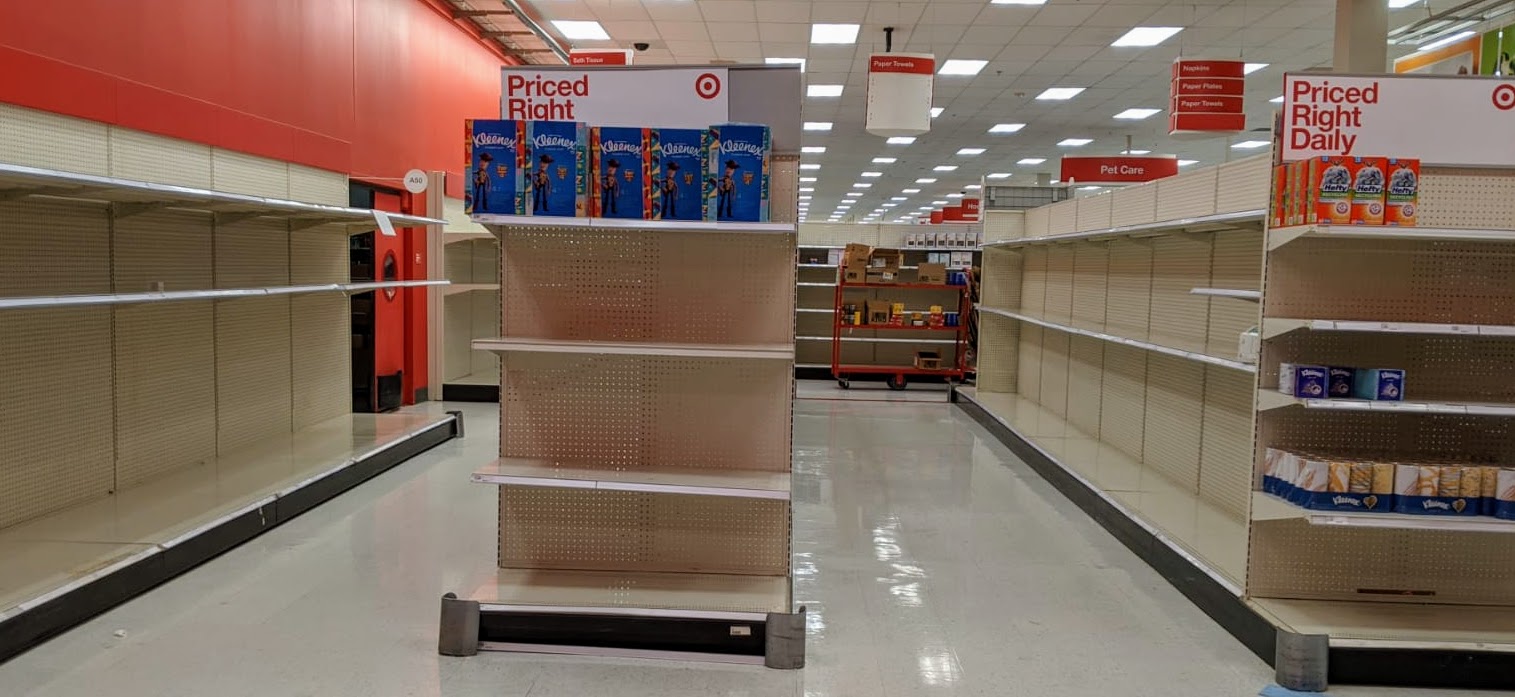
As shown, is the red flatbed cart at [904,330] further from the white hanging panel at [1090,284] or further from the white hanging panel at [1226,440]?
the white hanging panel at [1226,440]

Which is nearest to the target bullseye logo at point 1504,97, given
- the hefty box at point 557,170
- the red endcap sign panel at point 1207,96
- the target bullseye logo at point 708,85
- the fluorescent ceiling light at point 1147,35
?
the target bullseye logo at point 708,85

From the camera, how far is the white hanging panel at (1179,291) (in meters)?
5.52

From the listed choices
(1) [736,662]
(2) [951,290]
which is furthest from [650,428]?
(2) [951,290]

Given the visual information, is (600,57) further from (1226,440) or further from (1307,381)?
(1307,381)

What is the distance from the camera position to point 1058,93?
13.6 meters

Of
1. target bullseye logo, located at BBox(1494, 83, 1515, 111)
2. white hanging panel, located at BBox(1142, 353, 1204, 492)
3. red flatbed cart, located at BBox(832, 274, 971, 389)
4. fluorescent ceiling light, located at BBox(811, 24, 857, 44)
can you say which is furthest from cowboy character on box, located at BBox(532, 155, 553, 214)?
red flatbed cart, located at BBox(832, 274, 971, 389)

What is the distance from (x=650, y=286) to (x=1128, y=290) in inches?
171

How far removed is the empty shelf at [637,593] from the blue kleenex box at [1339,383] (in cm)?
223

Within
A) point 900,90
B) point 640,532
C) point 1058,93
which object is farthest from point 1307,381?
point 1058,93

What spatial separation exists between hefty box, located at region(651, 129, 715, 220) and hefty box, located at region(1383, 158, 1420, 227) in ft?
8.33

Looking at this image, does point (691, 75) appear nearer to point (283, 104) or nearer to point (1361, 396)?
point (1361, 396)

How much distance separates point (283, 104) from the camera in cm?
→ 656

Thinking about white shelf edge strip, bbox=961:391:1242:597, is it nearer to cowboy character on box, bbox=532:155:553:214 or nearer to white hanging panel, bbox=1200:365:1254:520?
white hanging panel, bbox=1200:365:1254:520

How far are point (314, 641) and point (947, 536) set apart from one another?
128 inches
